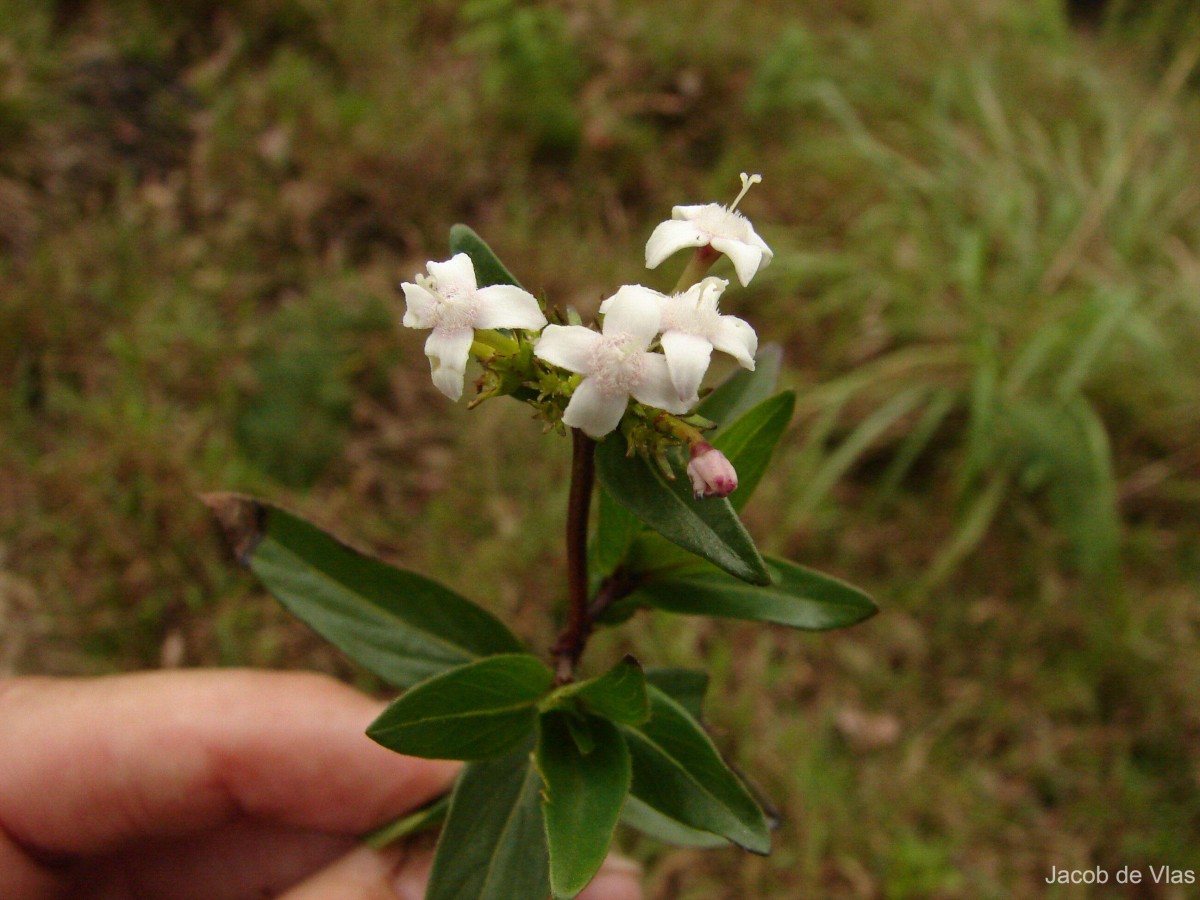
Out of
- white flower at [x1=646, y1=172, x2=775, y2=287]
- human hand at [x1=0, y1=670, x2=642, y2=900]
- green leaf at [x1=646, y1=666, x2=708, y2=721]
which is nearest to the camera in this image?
white flower at [x1=646, y1=172, x2=775, y2=287]

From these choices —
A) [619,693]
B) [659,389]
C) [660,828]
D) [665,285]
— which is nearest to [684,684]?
[660,828]

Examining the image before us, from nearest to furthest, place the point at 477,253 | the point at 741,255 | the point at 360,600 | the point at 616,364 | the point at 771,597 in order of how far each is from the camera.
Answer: the point at 616,364 < the point at 741,255 < the point at 477,253 < the point at 771,597 < the point at 360,600

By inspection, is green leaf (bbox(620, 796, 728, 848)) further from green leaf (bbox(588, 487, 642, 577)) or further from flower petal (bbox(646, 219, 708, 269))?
flower petal (bbox(646, 219, 708, 269))

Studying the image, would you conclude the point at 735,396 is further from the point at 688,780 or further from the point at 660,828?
the point at 660,828

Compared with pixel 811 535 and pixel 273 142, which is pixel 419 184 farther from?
pixel 811 535

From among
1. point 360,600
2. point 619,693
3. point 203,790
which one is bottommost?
point 203,790

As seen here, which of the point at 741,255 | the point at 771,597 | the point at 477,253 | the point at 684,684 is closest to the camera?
the point at 741,255

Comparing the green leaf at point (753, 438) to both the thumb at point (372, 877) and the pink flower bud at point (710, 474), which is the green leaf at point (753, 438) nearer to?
the pink flower bud at point (710, 474)

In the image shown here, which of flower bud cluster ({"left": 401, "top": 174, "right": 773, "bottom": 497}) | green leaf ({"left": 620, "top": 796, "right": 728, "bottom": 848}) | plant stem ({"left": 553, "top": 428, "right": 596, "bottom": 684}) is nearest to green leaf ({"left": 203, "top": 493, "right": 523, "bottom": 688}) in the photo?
plant stem ({"left": 553, "top": 428, "right": 596, "bottom": 684})
